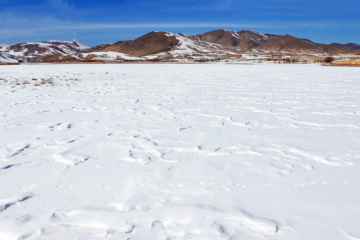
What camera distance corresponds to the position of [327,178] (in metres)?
3.16

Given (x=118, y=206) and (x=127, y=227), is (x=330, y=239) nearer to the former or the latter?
(x=127, y=227)

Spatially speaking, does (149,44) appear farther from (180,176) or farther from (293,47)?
(180,176)

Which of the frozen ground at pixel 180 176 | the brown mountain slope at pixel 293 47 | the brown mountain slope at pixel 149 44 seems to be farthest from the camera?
the brown mountain slope at pixel 293 47

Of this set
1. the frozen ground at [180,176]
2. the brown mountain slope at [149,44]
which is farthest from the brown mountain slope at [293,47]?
the frozen ground at [180,176]

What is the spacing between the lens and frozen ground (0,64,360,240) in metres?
2.29

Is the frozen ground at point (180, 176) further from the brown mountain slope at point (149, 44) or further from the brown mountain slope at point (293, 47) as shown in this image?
the brown mountain slope at point (293, 47)

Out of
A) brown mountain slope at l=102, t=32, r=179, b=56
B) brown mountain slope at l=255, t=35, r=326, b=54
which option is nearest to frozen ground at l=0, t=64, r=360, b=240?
brown mountain slope at l=102, t=32, r=179, b=56

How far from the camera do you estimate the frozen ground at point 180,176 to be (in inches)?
90.4

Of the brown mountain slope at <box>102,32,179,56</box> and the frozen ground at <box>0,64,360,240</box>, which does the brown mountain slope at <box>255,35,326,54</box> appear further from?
the frozen ground at <box>0,64,360,240</box>

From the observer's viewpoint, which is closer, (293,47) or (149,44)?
(149,44)

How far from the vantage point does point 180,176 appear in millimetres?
3240

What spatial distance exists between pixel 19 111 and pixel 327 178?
7.02 m

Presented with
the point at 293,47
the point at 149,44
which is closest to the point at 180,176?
the point at 149,44

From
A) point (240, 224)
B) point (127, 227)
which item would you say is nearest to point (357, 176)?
point (240, 224)
